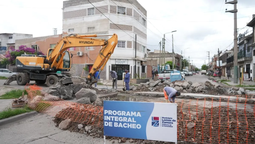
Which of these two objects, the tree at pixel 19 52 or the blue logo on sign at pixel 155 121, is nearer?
the blue logo on sign at pixel 155 121

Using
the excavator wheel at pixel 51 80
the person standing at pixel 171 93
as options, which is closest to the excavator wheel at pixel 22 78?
the excavator wheel at pixel 51 80

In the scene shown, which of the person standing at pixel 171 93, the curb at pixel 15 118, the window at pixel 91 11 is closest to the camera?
the curb at pixel 15 118

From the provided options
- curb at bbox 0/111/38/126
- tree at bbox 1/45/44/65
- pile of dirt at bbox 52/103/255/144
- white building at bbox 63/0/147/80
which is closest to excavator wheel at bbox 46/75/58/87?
curb at bbox 0/111/38/126

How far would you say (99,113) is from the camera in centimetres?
596

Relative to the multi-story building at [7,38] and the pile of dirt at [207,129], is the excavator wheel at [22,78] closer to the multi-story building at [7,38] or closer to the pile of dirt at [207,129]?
the pile of dirt at [207,129]

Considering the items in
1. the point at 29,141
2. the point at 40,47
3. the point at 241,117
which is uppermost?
the point at 40,47

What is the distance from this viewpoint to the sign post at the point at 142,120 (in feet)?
11.9

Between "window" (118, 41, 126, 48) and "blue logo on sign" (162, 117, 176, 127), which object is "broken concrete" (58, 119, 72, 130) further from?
"window" (118, 41, 126, 48)

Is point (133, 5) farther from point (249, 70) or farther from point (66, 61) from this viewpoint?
point (249, 70)

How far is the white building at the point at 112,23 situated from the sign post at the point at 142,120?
23.2 metres

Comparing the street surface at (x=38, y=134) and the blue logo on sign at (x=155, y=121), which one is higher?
the blue logo on sign at (x=155, y=121)

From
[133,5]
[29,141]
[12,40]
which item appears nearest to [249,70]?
[133,5]

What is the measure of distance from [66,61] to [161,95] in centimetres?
853

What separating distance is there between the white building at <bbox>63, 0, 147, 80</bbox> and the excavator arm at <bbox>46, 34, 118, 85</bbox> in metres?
12.5
